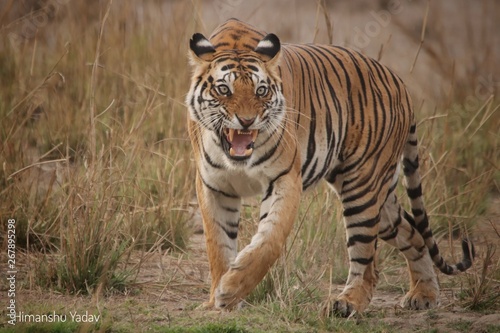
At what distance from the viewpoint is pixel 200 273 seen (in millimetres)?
6121

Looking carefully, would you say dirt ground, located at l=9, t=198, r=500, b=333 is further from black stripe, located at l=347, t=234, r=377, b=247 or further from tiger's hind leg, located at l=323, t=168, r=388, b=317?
black stripe, located at l=347, t=234, r=377, b=247

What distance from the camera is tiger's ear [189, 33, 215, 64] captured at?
5332 millimetres

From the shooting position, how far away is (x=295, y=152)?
5.41m

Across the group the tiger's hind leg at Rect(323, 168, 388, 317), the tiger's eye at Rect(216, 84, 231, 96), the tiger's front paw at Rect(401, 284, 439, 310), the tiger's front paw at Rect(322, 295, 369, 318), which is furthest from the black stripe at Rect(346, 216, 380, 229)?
the tiger's eye at Rect(216, 84, 231, 96)

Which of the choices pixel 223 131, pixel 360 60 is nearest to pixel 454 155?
pixel 360 60

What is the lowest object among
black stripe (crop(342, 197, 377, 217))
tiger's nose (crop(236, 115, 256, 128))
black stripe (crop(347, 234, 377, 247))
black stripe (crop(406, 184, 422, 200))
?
black stripe (crop(347, 234, 377, 247))

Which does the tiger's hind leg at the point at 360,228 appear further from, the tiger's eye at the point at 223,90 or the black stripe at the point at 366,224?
the tiger's eye at the point at 223,90

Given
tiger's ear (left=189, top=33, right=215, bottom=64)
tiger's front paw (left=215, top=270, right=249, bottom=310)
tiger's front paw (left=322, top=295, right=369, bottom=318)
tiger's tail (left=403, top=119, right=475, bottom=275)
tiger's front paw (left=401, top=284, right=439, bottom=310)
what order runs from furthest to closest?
tiger's tail (left=403, top=119, right=475, bottom=275), tiger's front paw (left=401, top=284, right=439, bottom=310), tiger's front paw (left=322, top=295, right=369, bottom=318), tiger's ear (left=189, top=33, right=215, bottom=64), tiger's front paw (left=215, top=270, right=249, bottom=310)

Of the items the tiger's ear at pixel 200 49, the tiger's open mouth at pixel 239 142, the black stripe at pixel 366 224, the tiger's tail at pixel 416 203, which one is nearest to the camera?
the tiger's open mouth at pixel 239 142

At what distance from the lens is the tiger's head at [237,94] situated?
5.10 metres

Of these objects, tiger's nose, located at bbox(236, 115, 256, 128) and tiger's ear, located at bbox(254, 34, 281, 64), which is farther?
tiger's ear, located at bbox(254, 34, 281, 64)

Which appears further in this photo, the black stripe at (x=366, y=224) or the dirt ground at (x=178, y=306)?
the black stripe at (x=366, y=224)

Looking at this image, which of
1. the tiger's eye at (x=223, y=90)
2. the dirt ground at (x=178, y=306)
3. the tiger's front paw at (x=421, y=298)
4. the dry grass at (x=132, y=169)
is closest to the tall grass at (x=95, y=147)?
the dry grass at (x=132, y=169)

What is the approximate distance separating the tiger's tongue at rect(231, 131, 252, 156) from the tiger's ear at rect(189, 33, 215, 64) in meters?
0.47
